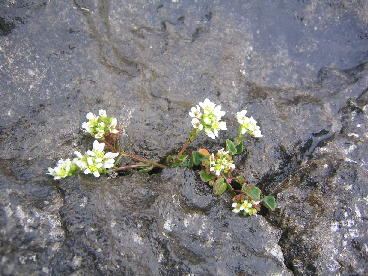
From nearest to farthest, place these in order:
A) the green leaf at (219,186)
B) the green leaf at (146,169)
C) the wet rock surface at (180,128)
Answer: the wet rock surface at (180,128), the green leaf at (219,186), the green leaf at (146,169)

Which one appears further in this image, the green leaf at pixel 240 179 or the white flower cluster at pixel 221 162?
the green leaf at pixel 240 179

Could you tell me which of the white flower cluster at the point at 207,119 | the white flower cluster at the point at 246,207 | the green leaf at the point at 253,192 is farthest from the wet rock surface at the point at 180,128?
the white flower cluster at the point at 207,119

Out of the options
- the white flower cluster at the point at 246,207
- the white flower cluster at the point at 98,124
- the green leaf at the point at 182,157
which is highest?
the white flower cluster at the point at 98,124

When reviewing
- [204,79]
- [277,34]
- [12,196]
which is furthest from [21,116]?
[277,34]

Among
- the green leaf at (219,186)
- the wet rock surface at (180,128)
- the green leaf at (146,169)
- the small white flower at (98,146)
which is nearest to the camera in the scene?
→ the wet rock surface at (180,128)

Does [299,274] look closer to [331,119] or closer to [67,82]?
[331,119]

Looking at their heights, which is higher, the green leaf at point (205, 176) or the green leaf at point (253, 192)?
the green leaf at point (205, 176)

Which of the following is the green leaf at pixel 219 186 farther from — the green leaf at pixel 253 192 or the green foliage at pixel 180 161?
the green foliage at pixel 180 161
